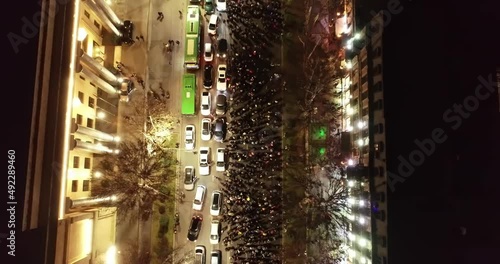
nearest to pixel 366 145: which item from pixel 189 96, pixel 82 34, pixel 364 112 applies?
pixel 364 112

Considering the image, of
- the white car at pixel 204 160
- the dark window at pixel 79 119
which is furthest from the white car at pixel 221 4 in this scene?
the dark window at pixel 79 119

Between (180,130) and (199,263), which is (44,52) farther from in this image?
(199,263)

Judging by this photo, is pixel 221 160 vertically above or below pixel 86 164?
above

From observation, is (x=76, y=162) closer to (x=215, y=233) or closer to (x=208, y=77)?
(x=215, y=233)

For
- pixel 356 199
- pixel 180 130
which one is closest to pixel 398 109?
pixel 356 199

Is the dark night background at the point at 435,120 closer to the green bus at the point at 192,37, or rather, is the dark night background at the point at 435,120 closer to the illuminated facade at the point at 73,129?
the illuminated facade at the point at 73,129

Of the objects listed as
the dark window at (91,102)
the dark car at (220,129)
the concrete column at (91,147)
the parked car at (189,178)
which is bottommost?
the parked car at (189,178)

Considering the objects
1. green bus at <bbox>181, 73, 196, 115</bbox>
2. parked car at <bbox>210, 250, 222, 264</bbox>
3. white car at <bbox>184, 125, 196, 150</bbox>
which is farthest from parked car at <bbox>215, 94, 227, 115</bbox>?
parked car at <bbox>210, 250, 222, 264</bbox>
